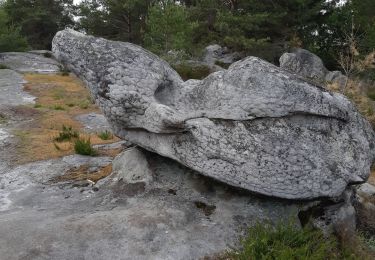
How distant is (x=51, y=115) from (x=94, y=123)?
192 cm

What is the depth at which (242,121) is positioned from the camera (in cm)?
754

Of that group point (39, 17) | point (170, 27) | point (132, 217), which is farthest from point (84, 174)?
point (39, 17)

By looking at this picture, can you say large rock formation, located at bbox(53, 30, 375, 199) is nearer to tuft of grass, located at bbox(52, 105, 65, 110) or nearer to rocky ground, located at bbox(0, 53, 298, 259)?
rocky ground, located at bbox(0, 53, 298, 259)

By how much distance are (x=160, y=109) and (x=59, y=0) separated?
39.3m

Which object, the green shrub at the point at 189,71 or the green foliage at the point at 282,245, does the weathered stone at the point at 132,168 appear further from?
the green shrub at the point at 189,71

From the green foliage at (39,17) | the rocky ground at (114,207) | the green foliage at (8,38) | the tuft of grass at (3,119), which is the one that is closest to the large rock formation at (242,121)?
the rocky ground at (114,207)

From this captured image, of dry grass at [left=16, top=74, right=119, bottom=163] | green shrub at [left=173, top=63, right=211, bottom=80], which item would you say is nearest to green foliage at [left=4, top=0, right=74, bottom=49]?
dry grass at [left=16, top=74, right=119, bottom=163]

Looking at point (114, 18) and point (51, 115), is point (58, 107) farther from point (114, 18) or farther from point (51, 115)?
point (114, 18)

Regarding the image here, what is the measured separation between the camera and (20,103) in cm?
1988

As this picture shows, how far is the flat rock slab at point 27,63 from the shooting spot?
31.8 m

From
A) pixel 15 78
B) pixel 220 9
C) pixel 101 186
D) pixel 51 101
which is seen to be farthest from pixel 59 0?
pixel 101 186

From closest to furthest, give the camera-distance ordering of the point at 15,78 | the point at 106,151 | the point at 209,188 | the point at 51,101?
the point at 209,188
the point at 106,151
the point at 51,101
the point at 15,78

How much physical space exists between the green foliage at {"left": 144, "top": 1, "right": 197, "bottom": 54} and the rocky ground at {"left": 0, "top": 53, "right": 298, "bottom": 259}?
14761 mm

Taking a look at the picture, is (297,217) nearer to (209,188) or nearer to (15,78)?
(209,188)
